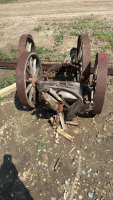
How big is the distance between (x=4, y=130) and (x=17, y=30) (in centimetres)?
915

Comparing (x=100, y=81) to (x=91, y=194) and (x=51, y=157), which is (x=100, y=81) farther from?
(x=91, y=194)

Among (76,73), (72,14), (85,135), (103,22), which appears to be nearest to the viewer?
(85,135)

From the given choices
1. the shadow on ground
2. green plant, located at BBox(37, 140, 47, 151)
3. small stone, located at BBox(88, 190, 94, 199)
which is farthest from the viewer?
green plant, located at BBox(37, 140, 47, 151)

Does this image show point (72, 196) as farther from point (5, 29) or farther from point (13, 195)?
point (5, 29)

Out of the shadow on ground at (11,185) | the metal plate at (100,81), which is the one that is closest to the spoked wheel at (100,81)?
the metal plate at (100,81)

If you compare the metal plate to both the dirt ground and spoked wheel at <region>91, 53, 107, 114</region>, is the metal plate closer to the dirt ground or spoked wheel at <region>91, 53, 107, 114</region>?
spoked wheel at <region>91, 53, 107, 114</region>

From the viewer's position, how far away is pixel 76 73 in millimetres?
5309

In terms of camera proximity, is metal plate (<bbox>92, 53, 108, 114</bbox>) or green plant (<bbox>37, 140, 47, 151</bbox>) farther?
green plant (<bbox>37, 140, 47, 151</bbox>)

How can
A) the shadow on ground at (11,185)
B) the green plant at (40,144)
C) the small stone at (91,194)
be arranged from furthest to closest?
1. the green plant at (40,144)
2. the shadow on ground at (11,185)
3. the small stone at (91,194)

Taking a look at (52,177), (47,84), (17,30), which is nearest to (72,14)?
(17,30)

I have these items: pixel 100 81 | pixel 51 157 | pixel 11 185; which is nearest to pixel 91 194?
pixel 51 157

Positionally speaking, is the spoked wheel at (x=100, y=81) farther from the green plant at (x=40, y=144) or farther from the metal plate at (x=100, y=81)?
the green plant at (x=40, y=144)

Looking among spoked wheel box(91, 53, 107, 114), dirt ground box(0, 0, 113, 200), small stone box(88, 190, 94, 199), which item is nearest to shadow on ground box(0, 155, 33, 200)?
dirt ground box(0, 0, 113, 200)

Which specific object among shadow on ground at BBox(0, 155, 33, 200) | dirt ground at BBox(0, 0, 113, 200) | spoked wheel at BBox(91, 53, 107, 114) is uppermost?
spoked wheel at BBox(91, 53, 107, 114)
